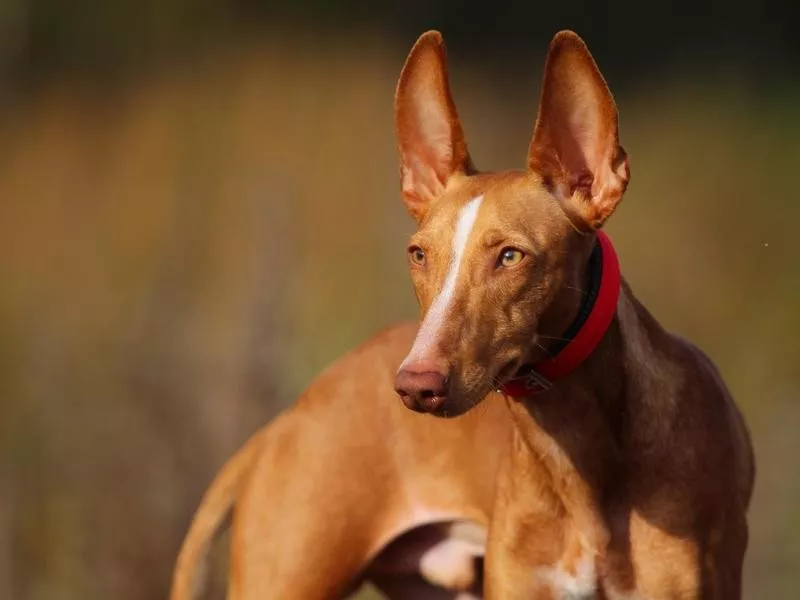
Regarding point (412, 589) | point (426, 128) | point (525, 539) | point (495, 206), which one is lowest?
point (412, 589)

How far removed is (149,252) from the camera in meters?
4.53

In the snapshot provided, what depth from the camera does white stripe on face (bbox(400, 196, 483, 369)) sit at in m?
2.42

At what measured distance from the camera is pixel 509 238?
100 inches

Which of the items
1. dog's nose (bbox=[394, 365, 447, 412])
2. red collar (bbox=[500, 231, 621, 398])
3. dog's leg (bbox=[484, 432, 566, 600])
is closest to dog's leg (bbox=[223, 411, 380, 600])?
dog's leg (bbox=[484, 432, 566, 600])

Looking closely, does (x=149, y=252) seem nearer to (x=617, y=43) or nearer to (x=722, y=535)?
(x=617, y=43)

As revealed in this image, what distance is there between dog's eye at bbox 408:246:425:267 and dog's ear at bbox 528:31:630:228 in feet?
0.83

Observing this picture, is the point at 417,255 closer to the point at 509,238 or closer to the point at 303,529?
the point at 509,238

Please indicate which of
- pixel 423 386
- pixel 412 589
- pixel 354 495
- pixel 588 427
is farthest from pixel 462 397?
pixel 412 589

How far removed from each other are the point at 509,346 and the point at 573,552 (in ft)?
1.55

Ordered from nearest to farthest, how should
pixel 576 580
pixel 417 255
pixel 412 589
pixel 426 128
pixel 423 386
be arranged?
pixel 423 386 → pixel 417 255 → pixel 576 580 → pixel 426 128 → pixel 412 589

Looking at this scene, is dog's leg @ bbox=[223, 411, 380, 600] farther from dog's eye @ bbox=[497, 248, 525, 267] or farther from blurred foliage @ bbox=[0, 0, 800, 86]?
blurred foliage @ bbox=[0, 0, 800, 86]

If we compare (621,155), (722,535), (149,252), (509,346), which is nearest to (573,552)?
(722,535)

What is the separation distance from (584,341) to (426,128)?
54 cm

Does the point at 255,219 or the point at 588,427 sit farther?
the point at 255,219
